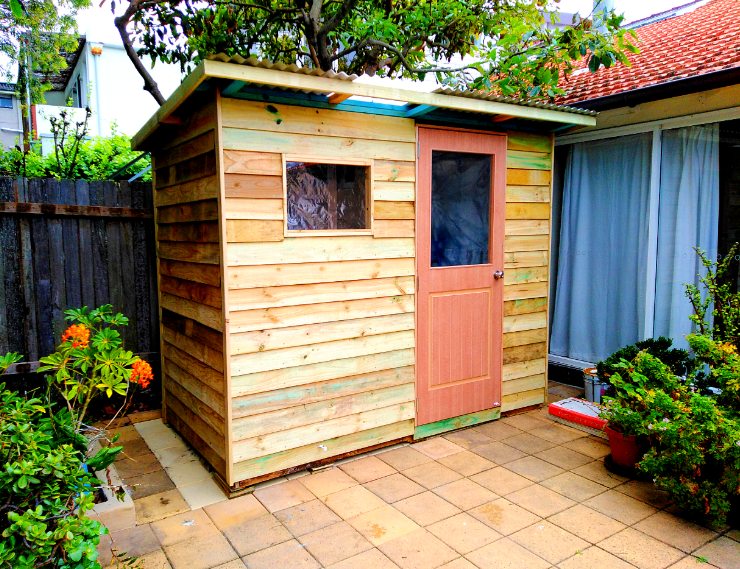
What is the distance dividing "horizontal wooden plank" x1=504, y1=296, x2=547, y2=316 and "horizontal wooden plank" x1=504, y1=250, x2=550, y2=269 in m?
0.27

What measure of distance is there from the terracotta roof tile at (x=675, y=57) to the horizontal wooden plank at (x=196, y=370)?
3.69 m

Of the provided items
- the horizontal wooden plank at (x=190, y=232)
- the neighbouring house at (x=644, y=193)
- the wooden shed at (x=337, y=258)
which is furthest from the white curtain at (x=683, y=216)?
the horizontal wooden plank at (x=190, y=232)

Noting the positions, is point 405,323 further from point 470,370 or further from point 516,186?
point 516,186

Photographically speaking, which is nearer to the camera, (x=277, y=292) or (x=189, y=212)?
(x=277, y=292)

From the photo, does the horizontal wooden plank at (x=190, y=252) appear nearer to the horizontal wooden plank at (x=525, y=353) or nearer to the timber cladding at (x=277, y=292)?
the timber cladding at (x=277, y=292)

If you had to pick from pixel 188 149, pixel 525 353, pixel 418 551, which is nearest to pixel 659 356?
pixel 525 353

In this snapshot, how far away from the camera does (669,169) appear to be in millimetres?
4320

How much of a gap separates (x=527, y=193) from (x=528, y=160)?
9.9 inches

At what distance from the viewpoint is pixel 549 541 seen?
2.64 meters

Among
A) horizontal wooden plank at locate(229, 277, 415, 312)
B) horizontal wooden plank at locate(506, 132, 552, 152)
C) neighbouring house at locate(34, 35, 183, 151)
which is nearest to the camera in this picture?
horizontal wooden plank at locate(229, 277, 415, 312)

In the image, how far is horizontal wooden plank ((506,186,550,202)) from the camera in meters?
4.11

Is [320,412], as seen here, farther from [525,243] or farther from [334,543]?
[525,243]

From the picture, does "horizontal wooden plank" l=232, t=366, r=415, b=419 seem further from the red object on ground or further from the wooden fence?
the wooden fence

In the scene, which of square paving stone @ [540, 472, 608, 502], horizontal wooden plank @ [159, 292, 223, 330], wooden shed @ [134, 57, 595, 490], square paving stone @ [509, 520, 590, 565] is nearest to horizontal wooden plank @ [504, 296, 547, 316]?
wooden shed @ [134, 57, 595, 490]
